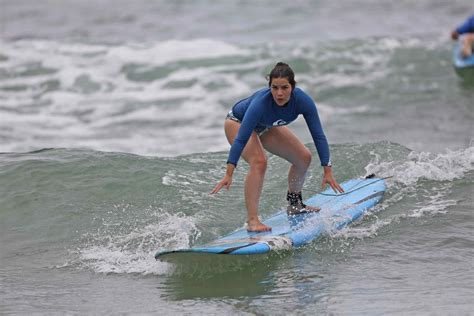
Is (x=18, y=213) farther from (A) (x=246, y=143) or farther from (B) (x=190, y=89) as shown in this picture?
(B) (x=190, y=89)

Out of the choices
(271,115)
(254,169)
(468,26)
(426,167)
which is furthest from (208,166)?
(468,26)

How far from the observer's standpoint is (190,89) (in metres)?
15.8

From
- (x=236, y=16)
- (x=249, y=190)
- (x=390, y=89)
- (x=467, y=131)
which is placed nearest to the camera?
(x=249, y=190)

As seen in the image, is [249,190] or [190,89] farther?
[190,89]

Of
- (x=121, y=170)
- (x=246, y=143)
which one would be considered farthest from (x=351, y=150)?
(x=246, y=143)

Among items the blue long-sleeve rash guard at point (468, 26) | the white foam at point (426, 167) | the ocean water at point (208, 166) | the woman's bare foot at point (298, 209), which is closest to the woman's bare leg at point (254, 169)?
the ocean water at point (208, 166)

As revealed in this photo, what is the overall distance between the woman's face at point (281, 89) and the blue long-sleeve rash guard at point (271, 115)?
0.43 ft

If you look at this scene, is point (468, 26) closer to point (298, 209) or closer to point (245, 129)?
point (298, 209)

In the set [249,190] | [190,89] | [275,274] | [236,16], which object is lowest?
[275,274]

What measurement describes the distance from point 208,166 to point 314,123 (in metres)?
3.00

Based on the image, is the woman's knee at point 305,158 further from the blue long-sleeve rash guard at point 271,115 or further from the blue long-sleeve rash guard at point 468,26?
the blue long-sleeve rash guard at point 468,26

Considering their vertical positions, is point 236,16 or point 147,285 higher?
point 236,16

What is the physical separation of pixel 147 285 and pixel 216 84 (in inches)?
382

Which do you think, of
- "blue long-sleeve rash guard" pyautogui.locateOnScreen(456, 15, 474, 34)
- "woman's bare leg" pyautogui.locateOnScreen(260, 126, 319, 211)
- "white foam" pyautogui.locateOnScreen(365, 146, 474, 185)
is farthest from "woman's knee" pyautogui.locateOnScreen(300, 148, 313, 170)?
"blue long-sleeve rash guard" pyautogui.locateOnScreen(456, 15, 474, 34)
